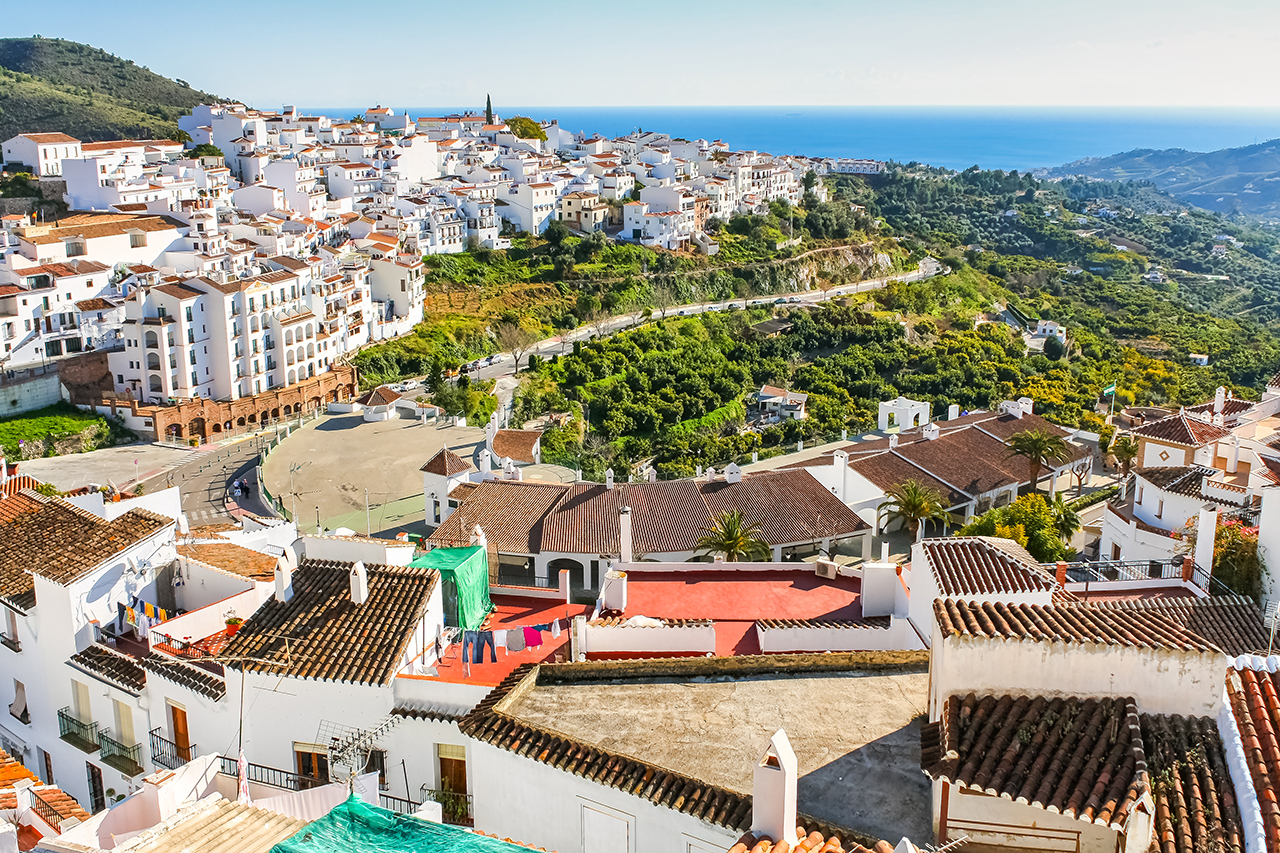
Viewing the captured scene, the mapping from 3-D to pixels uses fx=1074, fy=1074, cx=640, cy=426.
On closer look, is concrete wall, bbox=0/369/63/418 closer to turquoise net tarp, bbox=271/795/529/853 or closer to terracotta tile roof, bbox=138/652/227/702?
terracotta tile roof, bbox=138/652/227/702

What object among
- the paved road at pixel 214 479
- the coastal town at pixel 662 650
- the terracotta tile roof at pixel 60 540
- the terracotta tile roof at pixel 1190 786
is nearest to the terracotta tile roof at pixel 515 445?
the coastal town at pixel 662 650

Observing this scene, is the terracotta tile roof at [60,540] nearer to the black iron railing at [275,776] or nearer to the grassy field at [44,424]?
the black iron railing at [275,776]

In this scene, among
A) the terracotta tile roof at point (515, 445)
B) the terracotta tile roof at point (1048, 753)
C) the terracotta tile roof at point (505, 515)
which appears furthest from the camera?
the terracotta tile roof at point (515, 445)

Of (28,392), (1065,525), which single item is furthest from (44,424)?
(1065,525)

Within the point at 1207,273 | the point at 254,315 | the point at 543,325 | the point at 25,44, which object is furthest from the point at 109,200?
the point at 1207,273

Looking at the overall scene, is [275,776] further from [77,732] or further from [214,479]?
[214,479]

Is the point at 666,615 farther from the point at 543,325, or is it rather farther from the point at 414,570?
the point at 543,325
